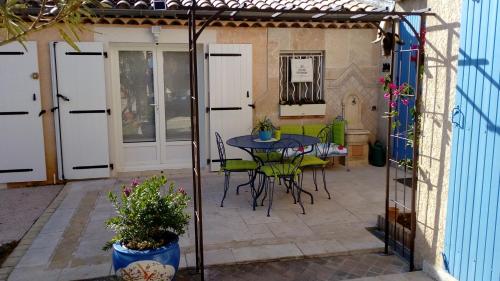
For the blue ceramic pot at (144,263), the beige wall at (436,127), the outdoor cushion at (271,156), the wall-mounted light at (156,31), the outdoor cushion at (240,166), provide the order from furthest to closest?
the wall-mounted light at (156,31), the outdoor cushion at (271,156), the outdoor cushion at (240,166), the beige wall at (436,127), the blue ceramic pot at (144,263)

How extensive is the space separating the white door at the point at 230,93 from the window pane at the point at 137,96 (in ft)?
3.23

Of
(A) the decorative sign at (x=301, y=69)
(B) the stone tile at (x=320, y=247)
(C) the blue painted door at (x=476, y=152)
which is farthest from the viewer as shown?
(A) the decorative sign at (x=301, y=69)

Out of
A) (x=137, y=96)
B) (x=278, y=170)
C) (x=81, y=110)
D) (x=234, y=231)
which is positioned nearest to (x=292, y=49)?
(x=137, y=96)

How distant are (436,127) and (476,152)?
458 mm

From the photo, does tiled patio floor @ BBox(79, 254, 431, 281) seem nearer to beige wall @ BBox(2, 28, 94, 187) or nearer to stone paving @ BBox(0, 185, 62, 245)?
stone paving @ BBox(0, 185, 62, 245)

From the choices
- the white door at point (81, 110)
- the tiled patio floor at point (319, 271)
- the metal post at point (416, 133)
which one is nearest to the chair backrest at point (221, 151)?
the white door at point (81, 110)

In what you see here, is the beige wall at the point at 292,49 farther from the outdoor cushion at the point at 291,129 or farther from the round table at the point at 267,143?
the round table at the point at 267,143

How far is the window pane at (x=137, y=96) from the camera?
6.91 m

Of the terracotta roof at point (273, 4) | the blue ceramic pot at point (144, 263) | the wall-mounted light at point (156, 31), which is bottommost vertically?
the blue ceramic pot at point (144, 263)

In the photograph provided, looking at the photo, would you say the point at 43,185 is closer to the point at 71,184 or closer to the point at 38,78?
the point at 71,184

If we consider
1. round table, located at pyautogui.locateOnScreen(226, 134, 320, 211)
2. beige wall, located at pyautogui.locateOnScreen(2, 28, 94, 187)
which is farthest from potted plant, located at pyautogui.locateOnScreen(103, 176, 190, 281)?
beige wall, located at pyautogui.locateOnScreen(2, 28, 94, 187)

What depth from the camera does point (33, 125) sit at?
20.9 ft

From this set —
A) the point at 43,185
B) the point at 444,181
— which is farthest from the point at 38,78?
the point at 444,181

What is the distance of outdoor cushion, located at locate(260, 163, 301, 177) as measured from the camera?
5.04 m
